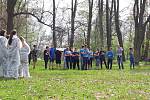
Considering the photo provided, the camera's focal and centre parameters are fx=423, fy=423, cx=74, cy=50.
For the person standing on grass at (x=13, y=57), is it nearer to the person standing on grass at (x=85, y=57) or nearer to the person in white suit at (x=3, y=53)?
the person in white suit at (x=3, y=53)

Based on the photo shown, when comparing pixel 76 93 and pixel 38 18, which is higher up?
pixel 38 18

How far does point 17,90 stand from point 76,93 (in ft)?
6.90

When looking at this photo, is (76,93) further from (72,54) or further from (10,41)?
(72,54)

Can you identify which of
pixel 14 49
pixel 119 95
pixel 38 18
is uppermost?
pixel 38 18

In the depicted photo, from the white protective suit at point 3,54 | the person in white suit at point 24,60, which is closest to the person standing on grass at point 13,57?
the white protective suit at point 3,54

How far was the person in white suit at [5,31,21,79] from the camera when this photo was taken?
20.9 metres

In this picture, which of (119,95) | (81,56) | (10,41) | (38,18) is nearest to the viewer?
(119,95)

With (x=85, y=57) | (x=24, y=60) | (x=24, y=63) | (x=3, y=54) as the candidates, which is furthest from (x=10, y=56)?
(x=85, y=57)

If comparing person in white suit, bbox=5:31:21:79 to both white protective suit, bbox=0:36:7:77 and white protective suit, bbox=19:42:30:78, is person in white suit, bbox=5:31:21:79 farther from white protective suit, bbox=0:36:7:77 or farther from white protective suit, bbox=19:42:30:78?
white protective suit, bbox=19:42:30:78

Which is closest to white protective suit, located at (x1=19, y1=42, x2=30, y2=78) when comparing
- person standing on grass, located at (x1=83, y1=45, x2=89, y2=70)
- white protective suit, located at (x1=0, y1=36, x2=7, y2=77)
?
white protective suit, located at (x1=0, y1=36, x2=7, y2=77)

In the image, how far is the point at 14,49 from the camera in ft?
69.4

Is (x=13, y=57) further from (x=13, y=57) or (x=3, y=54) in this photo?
(x=3, y=54)

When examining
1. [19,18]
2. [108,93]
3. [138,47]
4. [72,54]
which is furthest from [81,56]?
[19,18]

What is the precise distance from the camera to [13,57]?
2122 centimetres
